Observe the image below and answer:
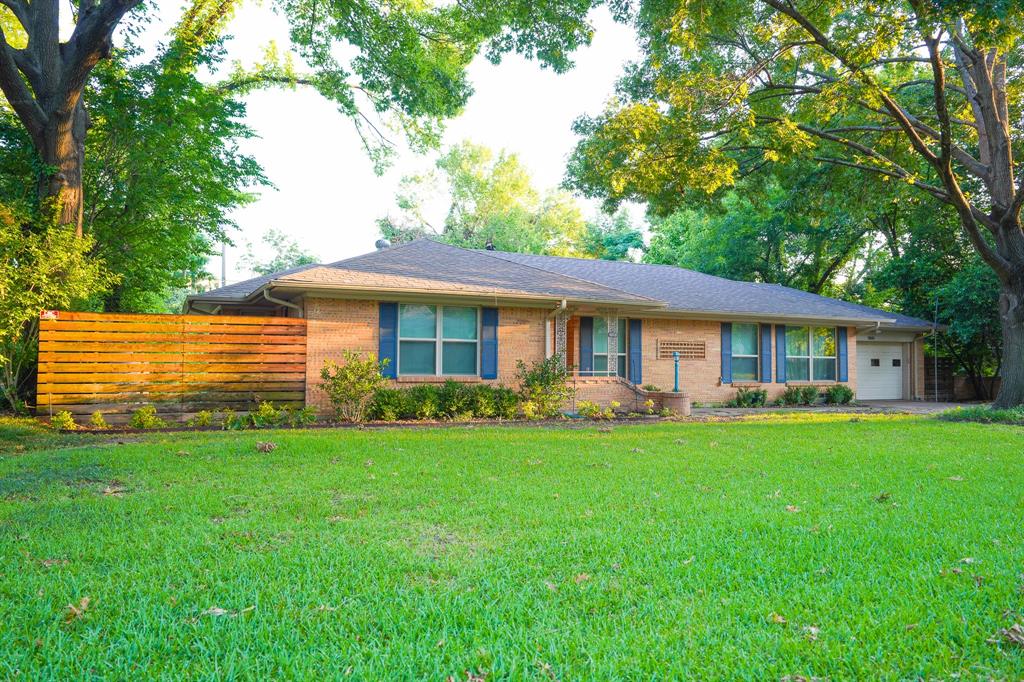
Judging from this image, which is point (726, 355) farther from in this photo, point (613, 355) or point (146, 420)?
point (146, 420)

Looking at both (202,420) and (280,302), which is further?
(280,302)

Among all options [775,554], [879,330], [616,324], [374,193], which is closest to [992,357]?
[879,330]

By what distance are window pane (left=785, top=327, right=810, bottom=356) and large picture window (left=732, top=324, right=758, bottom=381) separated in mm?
1201

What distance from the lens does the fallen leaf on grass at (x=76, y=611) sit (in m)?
2.93

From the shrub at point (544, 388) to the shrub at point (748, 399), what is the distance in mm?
6549

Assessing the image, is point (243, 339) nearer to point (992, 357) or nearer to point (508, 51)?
point (508, 51)

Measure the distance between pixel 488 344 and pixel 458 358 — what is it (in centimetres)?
75

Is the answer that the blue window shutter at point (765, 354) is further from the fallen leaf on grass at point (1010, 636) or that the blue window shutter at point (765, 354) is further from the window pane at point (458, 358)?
the fallen leaf on grass at point (1010, 636)

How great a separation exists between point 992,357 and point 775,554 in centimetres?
2420

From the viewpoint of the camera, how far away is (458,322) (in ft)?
43.6

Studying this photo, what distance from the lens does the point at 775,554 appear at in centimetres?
394

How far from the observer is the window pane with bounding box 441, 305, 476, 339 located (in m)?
13.2

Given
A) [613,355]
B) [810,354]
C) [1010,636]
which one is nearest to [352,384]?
[613,355]

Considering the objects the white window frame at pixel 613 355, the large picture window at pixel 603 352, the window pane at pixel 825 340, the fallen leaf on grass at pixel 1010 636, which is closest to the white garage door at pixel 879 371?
the window pane at pixel 825 340
